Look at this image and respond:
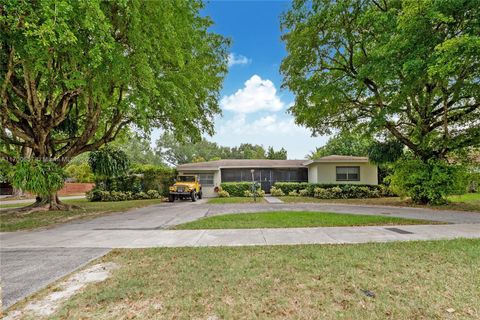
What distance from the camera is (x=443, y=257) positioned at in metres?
4.63

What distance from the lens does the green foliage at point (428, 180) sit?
12594 mm

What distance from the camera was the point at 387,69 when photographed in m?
10.5

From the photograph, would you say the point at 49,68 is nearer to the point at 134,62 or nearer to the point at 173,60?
the point at 134,62

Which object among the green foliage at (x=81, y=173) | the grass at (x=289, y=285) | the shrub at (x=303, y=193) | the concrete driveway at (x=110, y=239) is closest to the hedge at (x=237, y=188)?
the shrub at (x=303, y=193)

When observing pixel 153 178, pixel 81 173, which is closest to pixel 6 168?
A: pixel 153 178

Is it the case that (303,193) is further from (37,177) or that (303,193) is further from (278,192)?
(37,177)

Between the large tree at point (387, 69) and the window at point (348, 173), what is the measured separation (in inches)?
217

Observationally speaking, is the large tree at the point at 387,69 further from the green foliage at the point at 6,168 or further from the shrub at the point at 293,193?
the green foliage at the point at 6,168

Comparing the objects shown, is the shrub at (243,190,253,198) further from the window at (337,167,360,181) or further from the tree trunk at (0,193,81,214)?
the tree trunk at (0,193,81,214)

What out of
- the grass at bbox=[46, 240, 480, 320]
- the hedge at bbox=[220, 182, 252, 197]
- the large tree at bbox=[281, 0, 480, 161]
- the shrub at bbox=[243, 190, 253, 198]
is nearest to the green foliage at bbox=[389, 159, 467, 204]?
the large tree at bbox=[281, 0, 480, 161]

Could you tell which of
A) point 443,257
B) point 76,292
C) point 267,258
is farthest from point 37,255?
point 443,257

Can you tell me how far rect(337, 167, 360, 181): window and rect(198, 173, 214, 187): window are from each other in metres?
10.8

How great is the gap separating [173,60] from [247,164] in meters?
14.4

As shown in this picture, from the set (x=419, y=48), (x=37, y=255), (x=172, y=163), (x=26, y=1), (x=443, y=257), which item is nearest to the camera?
(x=443, y=257)
